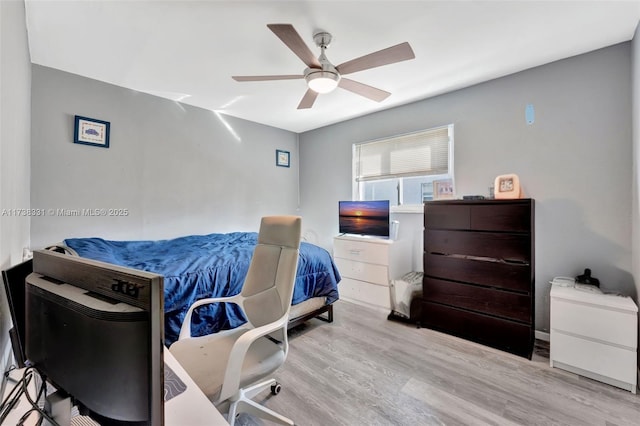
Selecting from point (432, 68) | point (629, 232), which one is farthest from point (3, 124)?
point (629, 232)

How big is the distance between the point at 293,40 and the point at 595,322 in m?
2.86

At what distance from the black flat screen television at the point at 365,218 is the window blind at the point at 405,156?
48cm

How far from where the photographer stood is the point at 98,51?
2.31 m

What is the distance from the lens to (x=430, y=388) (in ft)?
6.12

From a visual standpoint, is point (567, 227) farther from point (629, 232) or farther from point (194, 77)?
point (194, 77)

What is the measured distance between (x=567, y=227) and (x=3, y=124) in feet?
12.2

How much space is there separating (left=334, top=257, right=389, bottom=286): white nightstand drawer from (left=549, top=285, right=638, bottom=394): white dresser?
1.54m

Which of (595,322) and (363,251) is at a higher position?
(363,251)

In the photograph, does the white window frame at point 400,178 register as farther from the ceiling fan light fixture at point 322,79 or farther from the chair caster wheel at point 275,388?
the chair caster wheel at point 275,388

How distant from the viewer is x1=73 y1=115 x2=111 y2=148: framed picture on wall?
274cm

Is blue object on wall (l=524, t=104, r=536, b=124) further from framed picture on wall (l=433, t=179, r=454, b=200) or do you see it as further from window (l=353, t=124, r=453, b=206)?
framed picture on wall (l=433, t=179, r=454, b=200)

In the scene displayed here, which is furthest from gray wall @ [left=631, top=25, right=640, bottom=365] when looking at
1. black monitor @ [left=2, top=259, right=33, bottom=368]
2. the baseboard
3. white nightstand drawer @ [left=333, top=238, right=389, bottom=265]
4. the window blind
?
black monitor @ [left=2, top=259, right=33, bottom=368]

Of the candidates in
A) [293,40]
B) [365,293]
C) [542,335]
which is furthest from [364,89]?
[542,335]

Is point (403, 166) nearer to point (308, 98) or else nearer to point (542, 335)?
point (308, 98)
